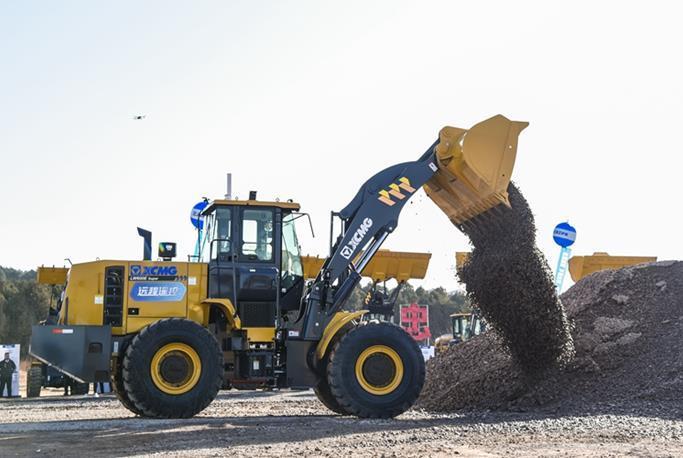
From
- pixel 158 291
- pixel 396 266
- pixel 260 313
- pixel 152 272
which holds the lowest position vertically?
pixel 260 313

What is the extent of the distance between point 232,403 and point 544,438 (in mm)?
8953

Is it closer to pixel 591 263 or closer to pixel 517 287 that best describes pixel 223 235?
pixel 517 287

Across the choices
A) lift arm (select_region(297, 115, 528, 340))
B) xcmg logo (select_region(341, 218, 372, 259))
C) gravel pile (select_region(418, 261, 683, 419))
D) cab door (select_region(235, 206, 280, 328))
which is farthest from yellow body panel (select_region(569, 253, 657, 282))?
cab door (select_region(235, 206, 280, 328))

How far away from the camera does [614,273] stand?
18547 mm

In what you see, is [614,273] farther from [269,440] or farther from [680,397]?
[269,440]

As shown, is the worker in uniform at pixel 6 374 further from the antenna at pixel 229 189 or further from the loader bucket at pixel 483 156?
the loader bucket at pixel 483 156

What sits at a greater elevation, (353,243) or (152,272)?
(353,243)

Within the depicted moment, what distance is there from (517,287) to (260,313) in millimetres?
4010

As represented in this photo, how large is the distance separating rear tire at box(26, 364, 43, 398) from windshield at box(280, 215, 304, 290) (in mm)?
12028

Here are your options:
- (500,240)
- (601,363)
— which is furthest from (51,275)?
(601,363)

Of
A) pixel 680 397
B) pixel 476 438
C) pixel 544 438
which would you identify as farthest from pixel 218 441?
pixel 680 397

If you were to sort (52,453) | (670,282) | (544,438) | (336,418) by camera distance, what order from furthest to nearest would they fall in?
(670,282), (336,418), (544,438), (52,453)

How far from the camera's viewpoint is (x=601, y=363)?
50.3 ft

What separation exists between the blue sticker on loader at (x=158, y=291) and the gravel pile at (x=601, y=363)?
4979 millimetres
